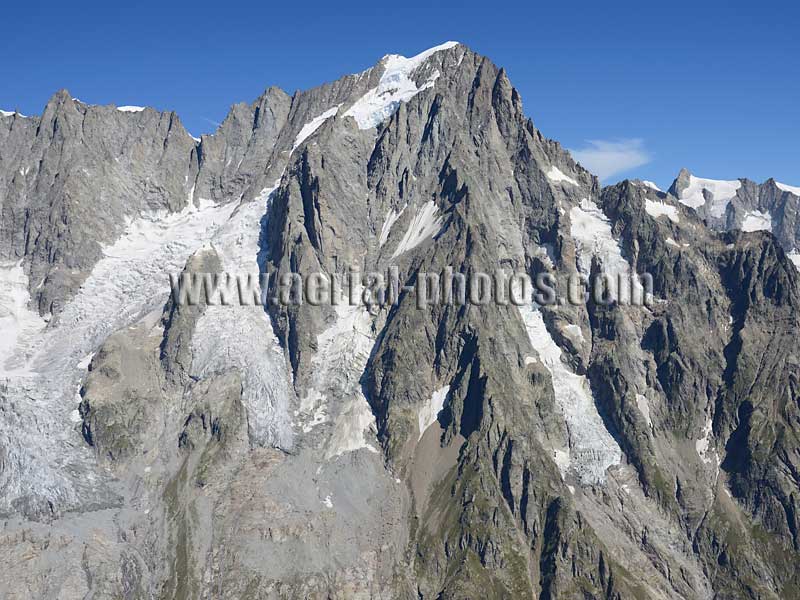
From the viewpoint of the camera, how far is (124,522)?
188750 millimetres

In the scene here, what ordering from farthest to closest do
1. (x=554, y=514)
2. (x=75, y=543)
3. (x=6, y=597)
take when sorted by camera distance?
1. (x=554, y=514)
2. (x=75, y=543)
3. (x=6, y=597)

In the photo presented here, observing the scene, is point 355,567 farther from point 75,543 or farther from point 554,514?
point 75,543

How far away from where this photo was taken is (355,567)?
605 feet

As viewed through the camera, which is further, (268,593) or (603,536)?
(603,536)

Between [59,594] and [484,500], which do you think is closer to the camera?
[59,594]

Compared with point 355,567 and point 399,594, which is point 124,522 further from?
point 399,594

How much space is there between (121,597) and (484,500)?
8898cm

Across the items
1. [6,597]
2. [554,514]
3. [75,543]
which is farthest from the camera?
[554,514]

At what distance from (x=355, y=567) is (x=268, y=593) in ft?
69.3

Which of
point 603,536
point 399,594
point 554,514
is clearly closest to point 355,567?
point 399,594

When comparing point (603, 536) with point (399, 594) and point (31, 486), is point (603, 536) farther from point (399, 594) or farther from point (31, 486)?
point (31, 486)

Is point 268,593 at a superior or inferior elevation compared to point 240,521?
inferior

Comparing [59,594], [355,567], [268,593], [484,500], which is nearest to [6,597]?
[59,594]

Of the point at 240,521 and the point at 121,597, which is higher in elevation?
the point at 240,521
